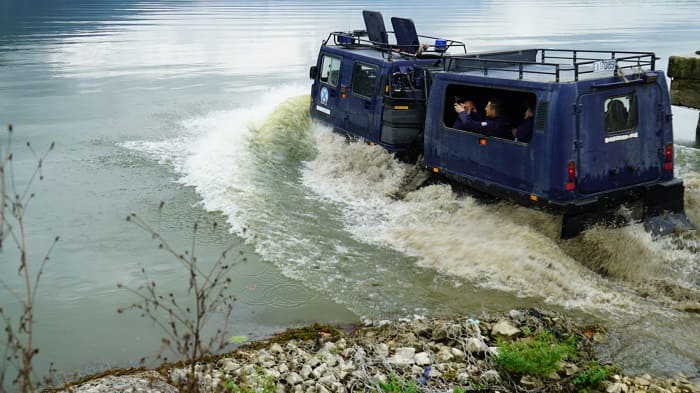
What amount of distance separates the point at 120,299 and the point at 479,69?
543 cm

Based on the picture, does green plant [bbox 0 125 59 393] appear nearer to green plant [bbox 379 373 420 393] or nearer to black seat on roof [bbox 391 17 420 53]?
green plant [bbox 379 373 420 393]

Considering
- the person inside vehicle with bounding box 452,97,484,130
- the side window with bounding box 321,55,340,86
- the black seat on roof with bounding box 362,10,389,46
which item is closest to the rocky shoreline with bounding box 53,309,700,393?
the person inside vehicle with bounding box 452,97,484,130

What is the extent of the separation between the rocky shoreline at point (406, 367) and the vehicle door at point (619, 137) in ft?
7.36

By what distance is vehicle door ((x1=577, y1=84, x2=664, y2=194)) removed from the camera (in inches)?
351

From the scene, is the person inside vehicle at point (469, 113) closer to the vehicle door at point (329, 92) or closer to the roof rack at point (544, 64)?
the roof rack at point (544, 64)

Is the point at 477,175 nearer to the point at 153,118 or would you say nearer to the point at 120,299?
the point at 120,299

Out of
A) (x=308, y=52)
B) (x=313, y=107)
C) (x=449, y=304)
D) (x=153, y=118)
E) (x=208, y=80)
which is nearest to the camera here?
(x=449, y=304)

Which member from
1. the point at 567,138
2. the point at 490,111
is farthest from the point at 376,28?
the point at 567,138

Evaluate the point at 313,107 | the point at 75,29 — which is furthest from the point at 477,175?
the point at 75,29

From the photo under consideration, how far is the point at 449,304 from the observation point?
8.53m

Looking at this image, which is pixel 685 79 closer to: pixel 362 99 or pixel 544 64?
pixel 362 99

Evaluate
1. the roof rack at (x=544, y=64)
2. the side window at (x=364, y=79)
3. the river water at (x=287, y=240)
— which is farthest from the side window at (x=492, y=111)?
the side window at (x=364, y=79)

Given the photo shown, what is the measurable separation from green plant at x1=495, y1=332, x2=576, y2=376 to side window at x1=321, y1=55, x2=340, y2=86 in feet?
25.2

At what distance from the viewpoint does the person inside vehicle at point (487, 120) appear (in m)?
9.80
